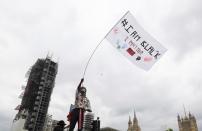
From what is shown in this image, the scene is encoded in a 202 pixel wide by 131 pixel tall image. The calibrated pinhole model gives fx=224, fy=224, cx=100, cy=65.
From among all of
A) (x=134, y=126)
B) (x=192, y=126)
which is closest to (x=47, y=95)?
(x=134, y=126)

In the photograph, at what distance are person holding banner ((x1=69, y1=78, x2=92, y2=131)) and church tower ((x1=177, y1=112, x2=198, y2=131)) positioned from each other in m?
166

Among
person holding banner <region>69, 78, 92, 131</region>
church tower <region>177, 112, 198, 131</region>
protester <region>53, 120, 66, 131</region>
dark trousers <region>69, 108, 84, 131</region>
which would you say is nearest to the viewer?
protester <region>53, 120, 66, 131</region>

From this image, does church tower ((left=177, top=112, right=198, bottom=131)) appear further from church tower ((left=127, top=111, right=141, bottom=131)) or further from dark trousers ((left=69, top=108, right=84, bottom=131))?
dark trousers ((left=69, top=108, right=84, bottom=131))

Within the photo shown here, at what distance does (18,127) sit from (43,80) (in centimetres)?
2183

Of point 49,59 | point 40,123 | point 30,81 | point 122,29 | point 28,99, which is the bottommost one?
point 122,29

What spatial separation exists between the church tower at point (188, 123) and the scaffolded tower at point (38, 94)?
10952 centimetres

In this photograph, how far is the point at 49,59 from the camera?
105 meters

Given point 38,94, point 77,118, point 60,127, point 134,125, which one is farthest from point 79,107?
point 134,125

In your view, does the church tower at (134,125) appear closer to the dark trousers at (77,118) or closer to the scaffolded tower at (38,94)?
the scaffolded tower at (38,94)

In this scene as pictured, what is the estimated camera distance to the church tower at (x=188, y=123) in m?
160

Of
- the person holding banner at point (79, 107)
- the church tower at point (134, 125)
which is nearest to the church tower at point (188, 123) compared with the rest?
the church tower at point (134, 125)

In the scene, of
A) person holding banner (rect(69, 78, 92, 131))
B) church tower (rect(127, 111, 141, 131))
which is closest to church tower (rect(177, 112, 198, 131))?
church tower (rect(127, 111, 141, 131))

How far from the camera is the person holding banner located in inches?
402

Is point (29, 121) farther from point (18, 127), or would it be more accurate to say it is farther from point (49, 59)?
point (49, 59)
